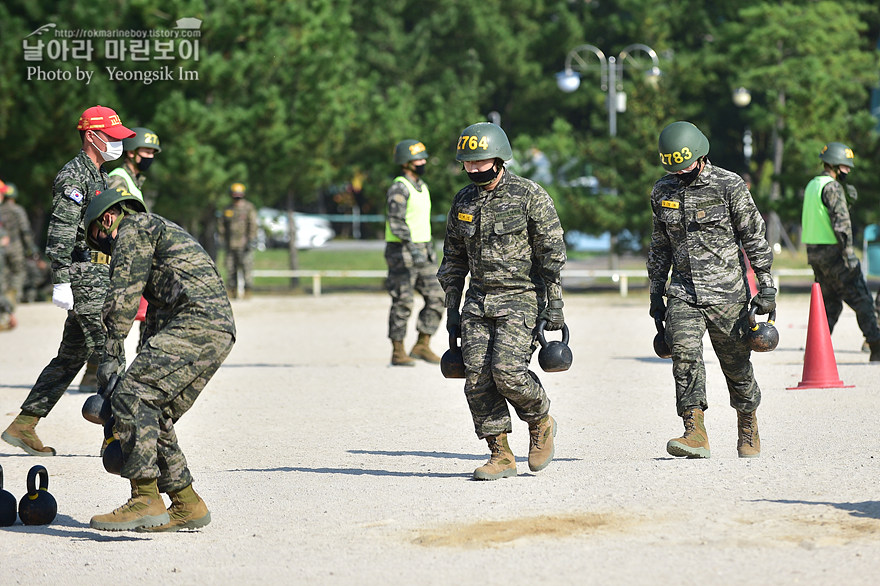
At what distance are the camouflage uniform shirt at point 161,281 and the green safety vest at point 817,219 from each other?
26.6ft

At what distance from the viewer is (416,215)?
1391cm

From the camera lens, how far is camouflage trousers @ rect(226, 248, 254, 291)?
2617cm

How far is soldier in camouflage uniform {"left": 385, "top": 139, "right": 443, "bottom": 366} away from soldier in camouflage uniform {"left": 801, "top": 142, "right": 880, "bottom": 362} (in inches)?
149

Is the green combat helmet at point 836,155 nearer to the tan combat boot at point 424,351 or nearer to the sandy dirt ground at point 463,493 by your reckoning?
the sandy dirt ground at point 463,493

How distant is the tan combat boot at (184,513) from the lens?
21.3ft

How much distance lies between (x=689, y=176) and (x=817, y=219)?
18.2ft

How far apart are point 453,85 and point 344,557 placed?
3824 centimetres

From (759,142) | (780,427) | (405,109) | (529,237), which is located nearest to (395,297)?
(780,427)

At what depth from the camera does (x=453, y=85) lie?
142ft

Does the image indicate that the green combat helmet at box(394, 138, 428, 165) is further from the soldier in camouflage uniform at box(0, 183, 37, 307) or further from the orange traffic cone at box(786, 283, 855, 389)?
the soldier in camouflage uniform at box(0, 183, 37, 307)

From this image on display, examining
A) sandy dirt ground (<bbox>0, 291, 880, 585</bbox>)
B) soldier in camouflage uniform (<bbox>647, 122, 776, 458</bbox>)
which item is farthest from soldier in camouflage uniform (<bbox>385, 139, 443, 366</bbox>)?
soldier in camouflage uniform (<bbox>647, 122, 776, 458</bbox>)

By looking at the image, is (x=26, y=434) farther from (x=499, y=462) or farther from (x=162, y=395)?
(x=499, y=462)

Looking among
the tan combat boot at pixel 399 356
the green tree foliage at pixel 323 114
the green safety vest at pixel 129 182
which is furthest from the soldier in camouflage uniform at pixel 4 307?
the green safety vest at pixel 129 182

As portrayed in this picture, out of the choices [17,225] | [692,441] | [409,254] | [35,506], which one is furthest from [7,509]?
[17,225]
